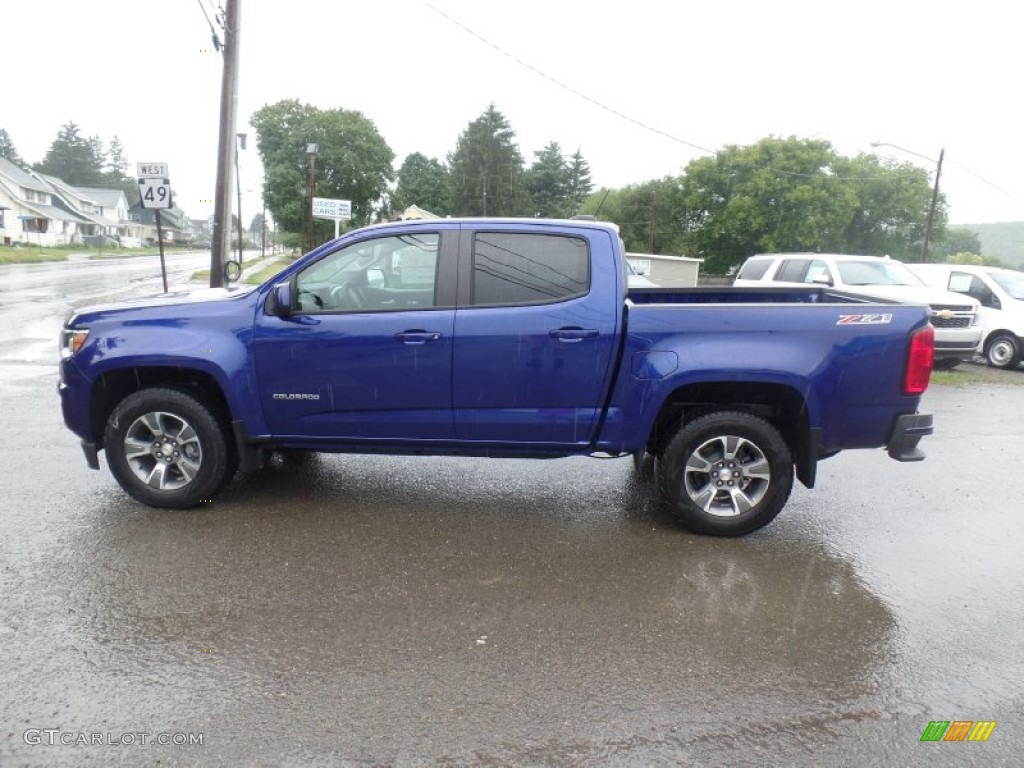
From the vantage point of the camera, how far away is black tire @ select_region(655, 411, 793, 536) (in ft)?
15.0

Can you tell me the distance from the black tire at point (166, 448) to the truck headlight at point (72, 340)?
456 millimetres

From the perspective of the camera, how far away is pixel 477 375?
4617 millimetres

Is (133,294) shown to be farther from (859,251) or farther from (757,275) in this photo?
(859,251)

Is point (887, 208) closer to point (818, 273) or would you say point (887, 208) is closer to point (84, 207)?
point (818, 273)

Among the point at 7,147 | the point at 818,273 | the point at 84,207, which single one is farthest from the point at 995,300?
the point at 7,147

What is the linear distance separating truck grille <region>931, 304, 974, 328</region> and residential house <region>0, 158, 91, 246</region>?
69.1 meters

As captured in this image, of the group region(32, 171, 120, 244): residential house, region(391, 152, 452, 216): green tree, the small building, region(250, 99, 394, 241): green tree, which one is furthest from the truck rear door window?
region(32, 171, 120, 244): residential house

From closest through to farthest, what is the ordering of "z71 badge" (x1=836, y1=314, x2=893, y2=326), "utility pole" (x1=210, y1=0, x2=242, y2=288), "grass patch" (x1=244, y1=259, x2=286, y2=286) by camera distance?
"z71 badge" (x1=836, y1=314, x2=893, y2=326), "utility pole" (x1=210, y1=0, x2=242, y2=288), "grass patch" (x1=244, y1=259, x2=286, y2=286)

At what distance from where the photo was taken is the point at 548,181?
79.8 m

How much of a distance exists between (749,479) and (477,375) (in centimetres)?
184

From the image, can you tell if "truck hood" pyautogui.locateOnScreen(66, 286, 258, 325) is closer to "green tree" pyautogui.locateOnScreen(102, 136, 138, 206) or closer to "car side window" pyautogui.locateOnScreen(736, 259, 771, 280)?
"car side window" pyautogui.locateOnScreen(736, 259, 771, 280)

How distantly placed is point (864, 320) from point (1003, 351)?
12.1 m

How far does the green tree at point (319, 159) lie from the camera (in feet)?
187

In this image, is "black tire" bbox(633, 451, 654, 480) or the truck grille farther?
the truck grille
